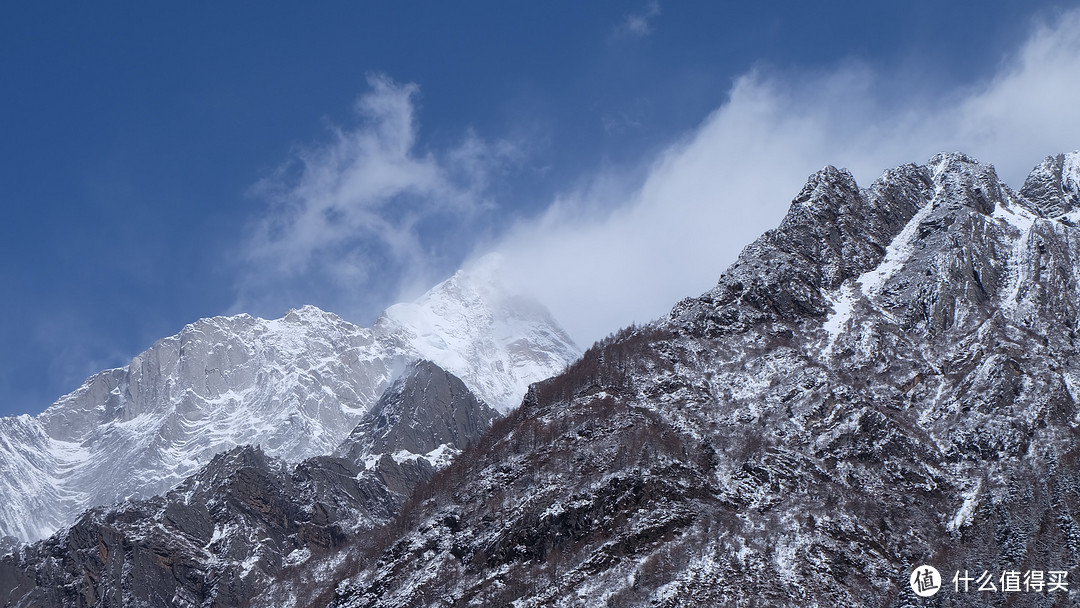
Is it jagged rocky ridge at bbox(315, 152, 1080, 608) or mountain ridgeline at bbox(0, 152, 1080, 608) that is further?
jagged rocky ridge at bbox(315, 152, 1080, 608)

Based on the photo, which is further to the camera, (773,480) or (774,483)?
(773,480)

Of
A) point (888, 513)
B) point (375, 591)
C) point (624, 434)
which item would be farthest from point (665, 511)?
point (375, 591)

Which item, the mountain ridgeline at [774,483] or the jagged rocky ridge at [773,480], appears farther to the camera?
the jagged rocky ridge at [773,480]

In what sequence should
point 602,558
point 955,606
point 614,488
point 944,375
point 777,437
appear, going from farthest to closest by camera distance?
point 944,375
point 777,437
point 614,488
point 602,558
point 955,606

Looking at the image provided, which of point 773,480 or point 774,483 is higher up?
point 773,480

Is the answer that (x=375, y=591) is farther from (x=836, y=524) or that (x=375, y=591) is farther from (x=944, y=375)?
(x=944, y=375)

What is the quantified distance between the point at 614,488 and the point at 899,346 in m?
60.7

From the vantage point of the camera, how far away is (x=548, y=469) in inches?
6747

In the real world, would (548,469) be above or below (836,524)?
above

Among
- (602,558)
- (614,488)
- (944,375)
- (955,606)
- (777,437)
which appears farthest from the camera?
(944,375)

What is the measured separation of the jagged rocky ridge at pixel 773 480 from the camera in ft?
484

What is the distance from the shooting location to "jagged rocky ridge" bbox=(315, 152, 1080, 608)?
14738cm

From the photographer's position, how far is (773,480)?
16462cm

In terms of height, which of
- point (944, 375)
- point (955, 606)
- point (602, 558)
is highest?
point (944, 375)
